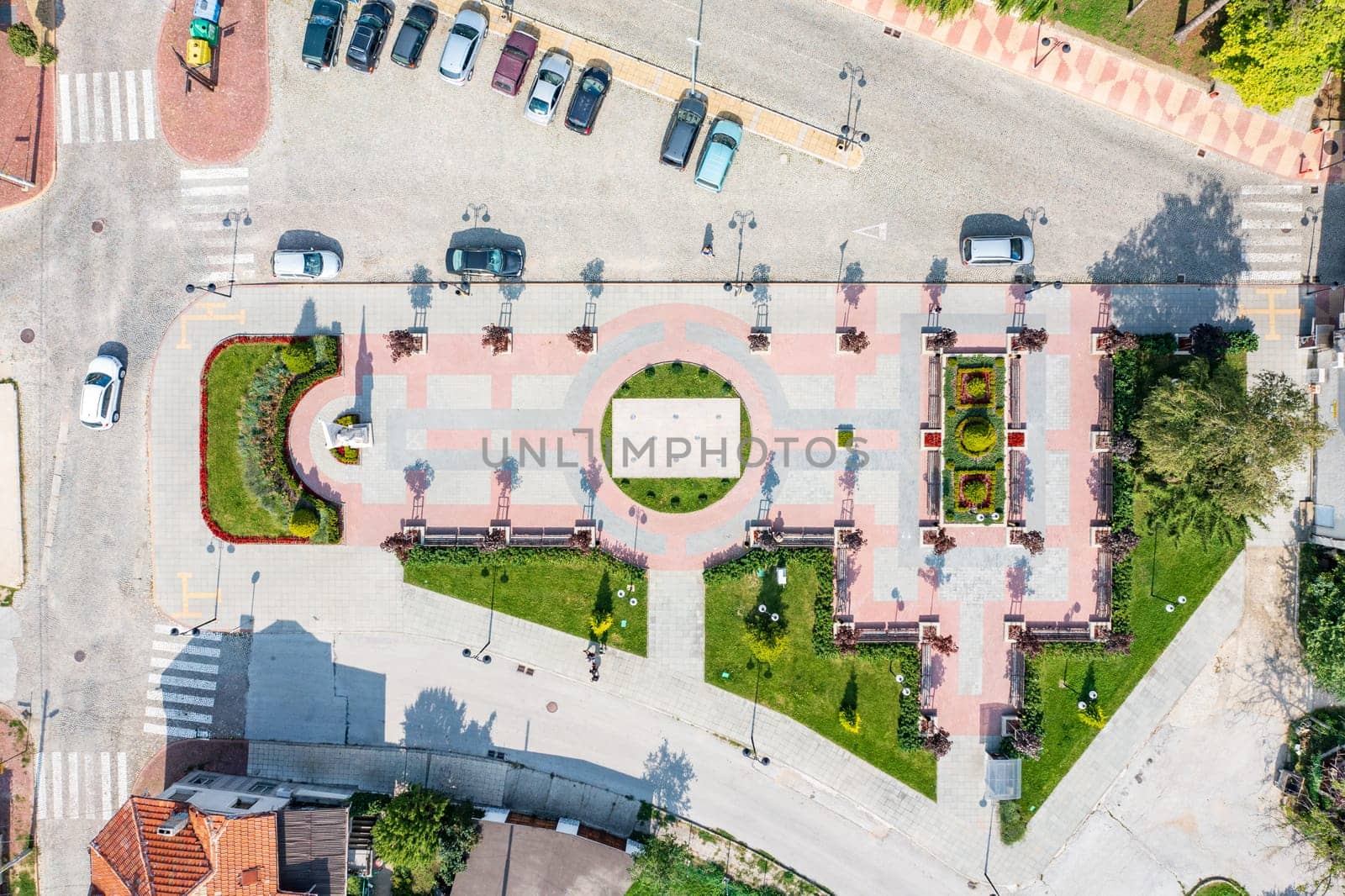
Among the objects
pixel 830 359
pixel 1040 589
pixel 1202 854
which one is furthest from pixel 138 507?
pixel 1202 854

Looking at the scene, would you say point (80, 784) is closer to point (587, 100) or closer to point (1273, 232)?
point (587, 100)

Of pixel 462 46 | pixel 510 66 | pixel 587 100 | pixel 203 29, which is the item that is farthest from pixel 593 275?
pixel 203 29

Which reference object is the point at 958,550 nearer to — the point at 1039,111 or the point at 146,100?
the point at 1039,111

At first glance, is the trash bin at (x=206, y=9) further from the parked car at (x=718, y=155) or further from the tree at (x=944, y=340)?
the tree at (x=944, y=340)

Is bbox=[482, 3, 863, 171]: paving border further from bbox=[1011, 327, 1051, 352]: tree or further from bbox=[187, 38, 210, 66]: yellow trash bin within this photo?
bbox=[187, 38, 210, 66]: yellow trash bin

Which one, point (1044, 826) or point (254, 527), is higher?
point (254, 527)

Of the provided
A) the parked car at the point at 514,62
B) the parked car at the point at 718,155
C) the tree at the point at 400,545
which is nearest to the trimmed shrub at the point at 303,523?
the tree at the point at 400,545
